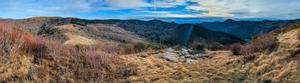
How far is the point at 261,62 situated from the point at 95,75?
6.15 meters

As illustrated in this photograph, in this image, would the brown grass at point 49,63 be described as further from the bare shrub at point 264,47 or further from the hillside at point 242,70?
the bare shrub at point 264,47

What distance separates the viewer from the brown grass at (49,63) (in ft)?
43.0

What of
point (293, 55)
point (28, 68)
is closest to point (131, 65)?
point (28, 68)

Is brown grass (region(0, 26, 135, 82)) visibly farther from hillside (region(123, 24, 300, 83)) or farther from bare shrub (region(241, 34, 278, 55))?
bare shrub (region(241, 34, 278, 55))

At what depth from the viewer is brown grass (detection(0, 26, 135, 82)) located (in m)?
13.1

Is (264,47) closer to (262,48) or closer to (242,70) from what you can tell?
(262,48)

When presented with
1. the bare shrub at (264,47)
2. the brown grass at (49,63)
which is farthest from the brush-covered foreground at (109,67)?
the bare shrub at (264,47)

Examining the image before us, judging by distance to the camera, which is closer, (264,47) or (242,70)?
(242,70)

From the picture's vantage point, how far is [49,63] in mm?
14438

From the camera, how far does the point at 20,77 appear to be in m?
12.8

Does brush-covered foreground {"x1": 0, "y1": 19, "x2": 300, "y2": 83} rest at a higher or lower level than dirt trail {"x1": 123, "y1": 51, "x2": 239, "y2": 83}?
higher

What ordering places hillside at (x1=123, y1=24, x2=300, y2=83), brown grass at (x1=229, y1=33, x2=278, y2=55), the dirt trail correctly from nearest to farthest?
hillside at (x1=123, y1=24, x2=300, y2=83) < the dirt trail < brown grass at (x1=229, y1=33, x2=278, y2=55)

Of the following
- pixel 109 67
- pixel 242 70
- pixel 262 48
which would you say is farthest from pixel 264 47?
pixel 109 67

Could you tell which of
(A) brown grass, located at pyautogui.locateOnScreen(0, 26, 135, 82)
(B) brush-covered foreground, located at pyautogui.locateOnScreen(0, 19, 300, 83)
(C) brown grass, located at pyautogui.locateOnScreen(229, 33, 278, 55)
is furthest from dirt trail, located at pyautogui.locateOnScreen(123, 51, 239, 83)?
(C) brown grass, located at pyautogui.locateOnScreen(229, 33, 278, 55)
